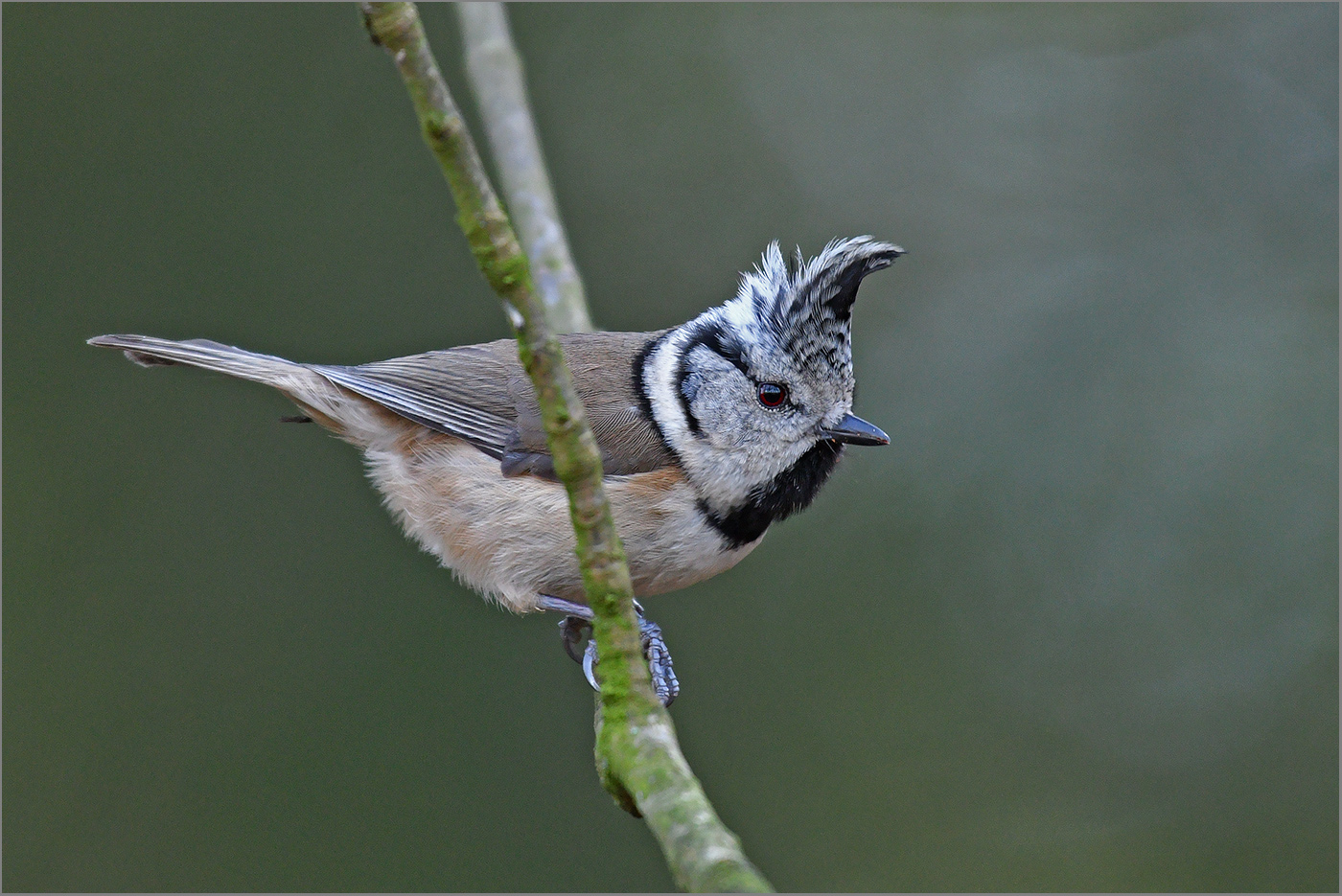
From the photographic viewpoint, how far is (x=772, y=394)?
2.81 m

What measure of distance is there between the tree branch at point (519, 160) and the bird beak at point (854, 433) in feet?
3.14

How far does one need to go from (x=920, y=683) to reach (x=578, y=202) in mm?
2893

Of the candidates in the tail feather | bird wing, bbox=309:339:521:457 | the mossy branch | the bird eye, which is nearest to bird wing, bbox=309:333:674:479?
bird wing, bbox=309:339:521:457

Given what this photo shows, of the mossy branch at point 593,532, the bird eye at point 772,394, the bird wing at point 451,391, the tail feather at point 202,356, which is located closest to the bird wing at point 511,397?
the bird wing at point 451,391

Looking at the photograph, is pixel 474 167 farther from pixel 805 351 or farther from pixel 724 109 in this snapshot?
pixel 724 109

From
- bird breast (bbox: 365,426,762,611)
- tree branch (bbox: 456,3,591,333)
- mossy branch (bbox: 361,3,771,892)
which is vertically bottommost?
mossy branch (bbox: 361,3,771,892)

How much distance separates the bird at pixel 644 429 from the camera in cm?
271

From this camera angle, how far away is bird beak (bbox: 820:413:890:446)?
278cm

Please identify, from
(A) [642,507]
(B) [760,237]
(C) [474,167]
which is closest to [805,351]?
(A) [642,507]

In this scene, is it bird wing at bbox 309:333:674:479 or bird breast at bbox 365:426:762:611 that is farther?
bird wing at bbox 309:333:674:479

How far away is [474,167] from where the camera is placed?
4.51 ft

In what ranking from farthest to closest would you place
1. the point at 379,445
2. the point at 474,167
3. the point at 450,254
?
the point at 450,254 → the point at 379,445 → the point at 474,167

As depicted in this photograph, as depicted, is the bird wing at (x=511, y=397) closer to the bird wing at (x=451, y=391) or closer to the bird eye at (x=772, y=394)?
the bird wing at (x=451, y=391)

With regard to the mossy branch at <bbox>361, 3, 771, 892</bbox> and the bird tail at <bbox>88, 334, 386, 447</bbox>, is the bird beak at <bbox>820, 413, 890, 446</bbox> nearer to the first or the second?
the mossy branch at <bbox>361, 3, 771, 892</bbox>
